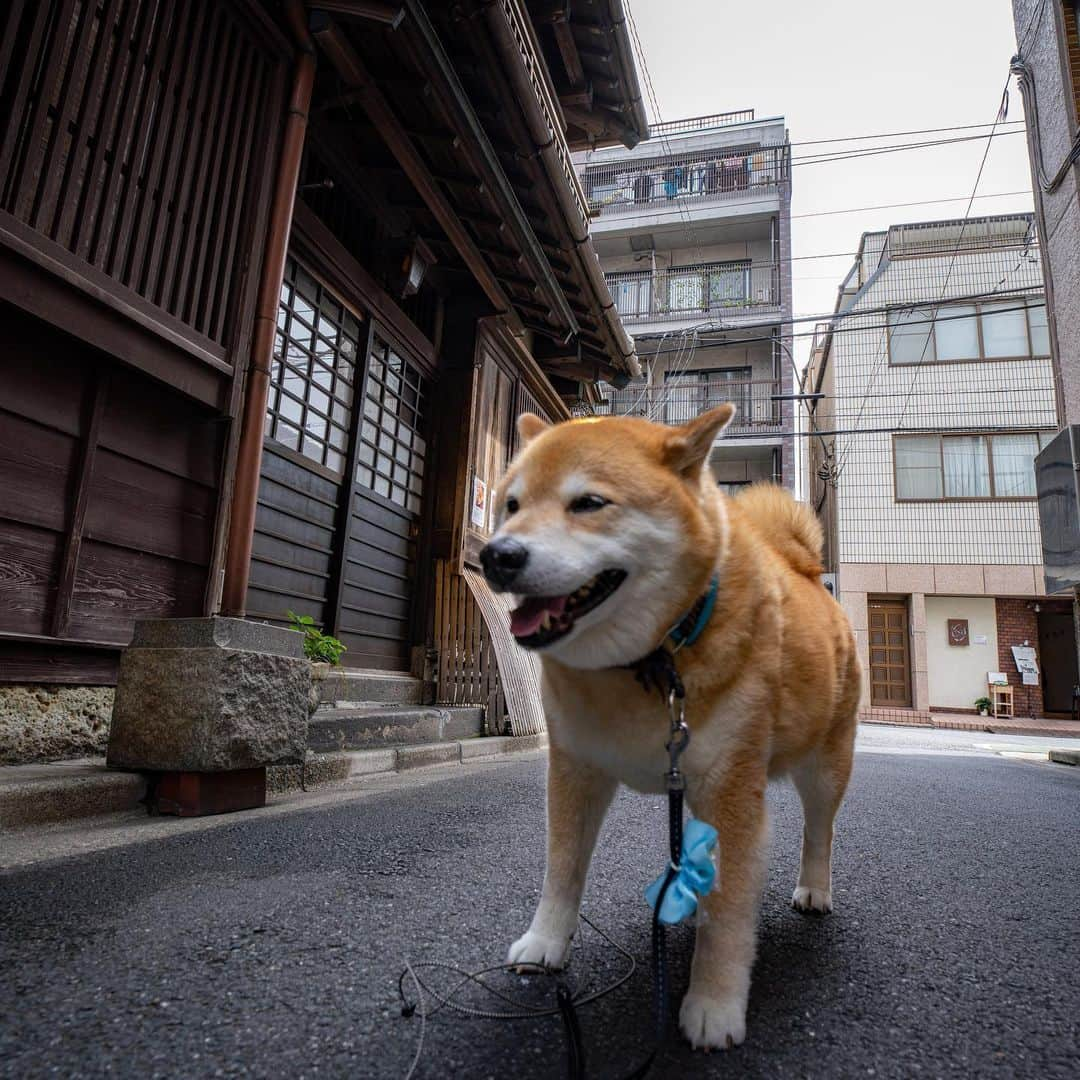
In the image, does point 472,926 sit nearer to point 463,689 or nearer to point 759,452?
point 463,689

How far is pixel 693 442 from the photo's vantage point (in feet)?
5.46

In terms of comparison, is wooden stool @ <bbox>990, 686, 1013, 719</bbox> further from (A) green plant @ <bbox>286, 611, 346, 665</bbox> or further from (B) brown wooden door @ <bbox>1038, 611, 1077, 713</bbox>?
(A) green plant @ <bbox>286, 611, 346, 665</bbox>

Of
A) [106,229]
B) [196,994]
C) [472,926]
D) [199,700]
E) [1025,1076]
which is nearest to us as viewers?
[1025,1076]

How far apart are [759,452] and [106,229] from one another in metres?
17.7

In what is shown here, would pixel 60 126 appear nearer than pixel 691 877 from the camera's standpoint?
No

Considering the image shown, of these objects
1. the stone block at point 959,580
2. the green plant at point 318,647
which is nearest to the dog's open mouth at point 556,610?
the green plant at point 318,647

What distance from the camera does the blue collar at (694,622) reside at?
1486mm

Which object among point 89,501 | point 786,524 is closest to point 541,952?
point 786,524

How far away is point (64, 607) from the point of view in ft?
10.6

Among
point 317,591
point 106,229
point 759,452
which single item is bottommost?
point 317,591

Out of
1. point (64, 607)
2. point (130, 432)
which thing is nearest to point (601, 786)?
point (64, 607)

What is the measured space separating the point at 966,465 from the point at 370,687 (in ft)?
56.7

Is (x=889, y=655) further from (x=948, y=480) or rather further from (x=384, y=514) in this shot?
(x=384, y=514)

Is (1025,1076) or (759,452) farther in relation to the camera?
(759,452)
